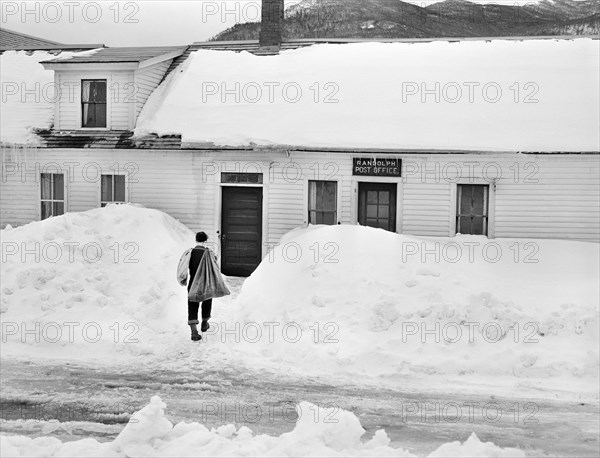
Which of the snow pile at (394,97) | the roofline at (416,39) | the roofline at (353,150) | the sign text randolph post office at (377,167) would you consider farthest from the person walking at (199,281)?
the roofline at (416,39)

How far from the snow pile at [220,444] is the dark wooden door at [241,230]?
11030 millimetres

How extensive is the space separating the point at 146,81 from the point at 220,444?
15208 mm

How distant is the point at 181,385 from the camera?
1028cm

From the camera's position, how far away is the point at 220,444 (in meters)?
7.35

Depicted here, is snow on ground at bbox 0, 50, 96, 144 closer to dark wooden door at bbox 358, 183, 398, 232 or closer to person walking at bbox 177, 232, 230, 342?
dark wooden door at bbox 358, 183, 398, 232

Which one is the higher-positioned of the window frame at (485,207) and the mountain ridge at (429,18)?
the mountain ridge at (429,18)

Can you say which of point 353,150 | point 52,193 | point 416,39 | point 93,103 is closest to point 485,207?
point 353,150

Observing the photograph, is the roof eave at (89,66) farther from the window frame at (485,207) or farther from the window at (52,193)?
the window frame at (485,207)

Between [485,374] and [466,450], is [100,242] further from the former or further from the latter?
[466,450]

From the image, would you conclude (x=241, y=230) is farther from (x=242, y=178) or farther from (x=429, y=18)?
(x=429, y=18)

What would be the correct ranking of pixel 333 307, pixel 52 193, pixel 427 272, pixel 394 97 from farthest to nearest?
pixel 52 193 < pixel 394 97 < pixel 427 272 < pixel 333 307

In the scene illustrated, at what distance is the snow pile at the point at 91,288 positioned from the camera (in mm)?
12492

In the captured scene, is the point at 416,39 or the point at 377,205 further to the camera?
the point at 416,39

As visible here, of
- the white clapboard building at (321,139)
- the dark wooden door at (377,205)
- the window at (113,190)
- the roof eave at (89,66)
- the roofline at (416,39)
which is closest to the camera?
the white clapboard building at (321,139)
